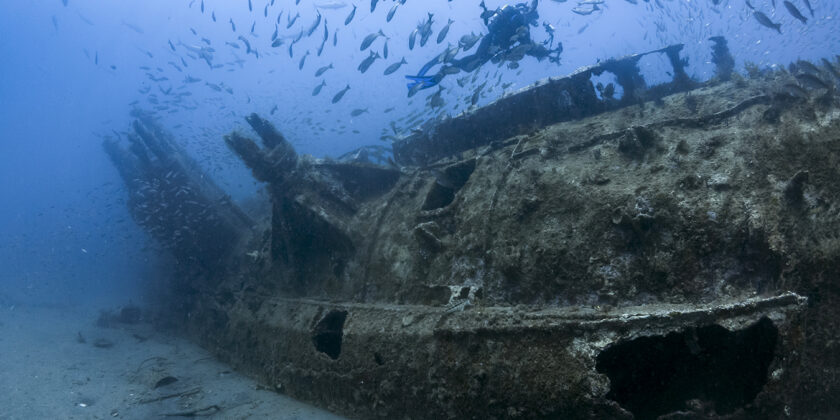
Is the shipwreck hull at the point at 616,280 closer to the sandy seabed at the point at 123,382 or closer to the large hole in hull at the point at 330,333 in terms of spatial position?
the large hole in hull at the point at 330,333

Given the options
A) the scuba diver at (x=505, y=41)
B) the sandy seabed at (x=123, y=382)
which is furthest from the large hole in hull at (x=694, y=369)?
the scuba diver at (x=505, y=41)

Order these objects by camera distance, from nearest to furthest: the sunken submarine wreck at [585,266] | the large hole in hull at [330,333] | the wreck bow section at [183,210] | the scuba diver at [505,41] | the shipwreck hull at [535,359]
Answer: the shipwreck hull at [535,359]
the sunken submarine wreck at [585,266]
the large hole in hull at [330,333]
the scuba diver at [505,41]
the wreck bow section at [183,210]

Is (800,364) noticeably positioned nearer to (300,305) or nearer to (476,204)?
(476,204)

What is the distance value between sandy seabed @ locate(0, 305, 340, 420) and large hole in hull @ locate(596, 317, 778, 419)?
3.78 metres

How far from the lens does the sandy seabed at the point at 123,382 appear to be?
6.43 meters

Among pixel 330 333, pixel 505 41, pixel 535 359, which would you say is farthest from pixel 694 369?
pixel 505 41

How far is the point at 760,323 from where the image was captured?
2.95 meters

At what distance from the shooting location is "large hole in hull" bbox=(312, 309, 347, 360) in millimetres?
6270

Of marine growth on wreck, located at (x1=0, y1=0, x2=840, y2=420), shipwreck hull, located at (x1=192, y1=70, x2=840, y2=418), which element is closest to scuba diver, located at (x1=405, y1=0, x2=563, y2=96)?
marine growth on wreck, located at (x1=0, y1=0, x2=840, y2=420)

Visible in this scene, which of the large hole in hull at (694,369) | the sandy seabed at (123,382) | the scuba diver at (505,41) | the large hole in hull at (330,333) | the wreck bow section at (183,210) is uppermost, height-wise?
the scuba diver at (505,41)

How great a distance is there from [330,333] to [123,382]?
5.38 meters

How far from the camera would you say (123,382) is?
27.5 feet

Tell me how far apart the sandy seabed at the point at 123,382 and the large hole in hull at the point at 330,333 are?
881 mm

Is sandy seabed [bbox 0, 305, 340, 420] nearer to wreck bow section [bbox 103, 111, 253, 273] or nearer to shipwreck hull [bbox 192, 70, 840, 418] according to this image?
shipwreck hull [bbox 192, 70, 840, 418]
